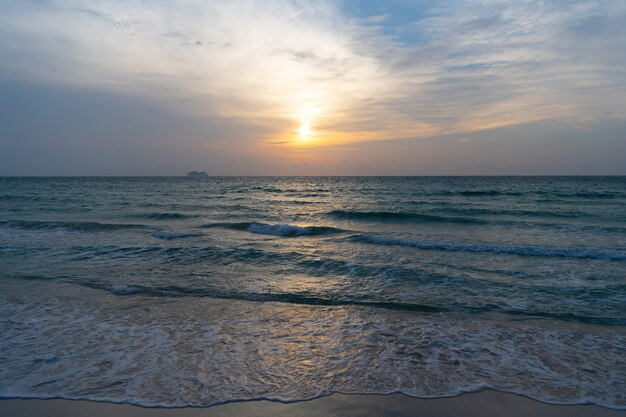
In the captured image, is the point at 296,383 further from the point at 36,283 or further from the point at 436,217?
the point at 436,217

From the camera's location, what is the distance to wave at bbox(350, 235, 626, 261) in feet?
45.4

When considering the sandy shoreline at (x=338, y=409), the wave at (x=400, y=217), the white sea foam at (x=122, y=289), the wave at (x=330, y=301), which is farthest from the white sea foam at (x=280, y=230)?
the sandy shoreline at (x=338, y=409)

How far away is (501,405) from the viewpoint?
470cm

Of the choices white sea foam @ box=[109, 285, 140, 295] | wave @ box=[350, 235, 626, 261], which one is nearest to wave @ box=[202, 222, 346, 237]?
wave @ box=[350, 235, 626, 261]

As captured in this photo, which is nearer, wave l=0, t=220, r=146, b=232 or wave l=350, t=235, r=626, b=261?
wave l=350, t=235, r=626, b=261

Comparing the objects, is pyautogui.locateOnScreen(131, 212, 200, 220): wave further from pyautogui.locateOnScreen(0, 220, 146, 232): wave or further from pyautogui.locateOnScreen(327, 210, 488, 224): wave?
pyautogui.locateOnScreen(327, 210, 488, 224): wave

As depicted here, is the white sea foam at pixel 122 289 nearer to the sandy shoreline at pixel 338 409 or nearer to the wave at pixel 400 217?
the sandy shoreline at pixel 338 409

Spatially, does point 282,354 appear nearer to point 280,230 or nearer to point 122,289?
point 122,289

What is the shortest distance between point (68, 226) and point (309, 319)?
19.8 meters

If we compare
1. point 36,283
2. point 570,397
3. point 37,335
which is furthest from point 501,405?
point 36,283

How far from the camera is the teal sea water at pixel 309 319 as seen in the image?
17.1ft

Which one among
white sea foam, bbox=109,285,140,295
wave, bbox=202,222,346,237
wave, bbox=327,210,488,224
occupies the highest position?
wave, bbox=327,210,488,224

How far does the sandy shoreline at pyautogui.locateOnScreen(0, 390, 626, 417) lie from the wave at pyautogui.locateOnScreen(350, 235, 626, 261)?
35.7 ft

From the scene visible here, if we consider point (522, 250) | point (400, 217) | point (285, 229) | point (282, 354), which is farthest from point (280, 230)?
point (282, 354)
